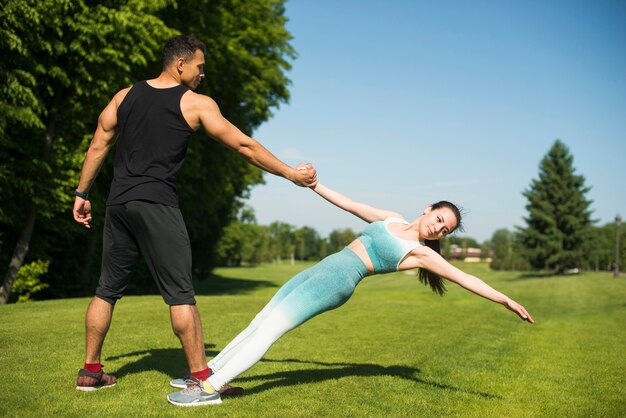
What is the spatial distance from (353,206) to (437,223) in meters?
0.88

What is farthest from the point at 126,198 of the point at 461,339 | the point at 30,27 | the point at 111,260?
the point at 30,27

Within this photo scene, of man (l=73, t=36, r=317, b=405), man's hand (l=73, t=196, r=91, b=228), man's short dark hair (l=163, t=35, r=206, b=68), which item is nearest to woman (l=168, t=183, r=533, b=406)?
man (l=73, t=36, r=317, b=405)

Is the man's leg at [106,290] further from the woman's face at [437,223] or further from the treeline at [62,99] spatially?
the treeline at [62,99]

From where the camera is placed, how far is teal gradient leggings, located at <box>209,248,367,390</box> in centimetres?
450

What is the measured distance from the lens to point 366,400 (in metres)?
4.90

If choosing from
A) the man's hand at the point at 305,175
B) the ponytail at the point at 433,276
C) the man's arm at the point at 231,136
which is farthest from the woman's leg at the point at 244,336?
the ponytail at the point at 433,276

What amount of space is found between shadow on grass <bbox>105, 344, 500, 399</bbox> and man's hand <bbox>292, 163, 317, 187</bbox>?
6.19 ft

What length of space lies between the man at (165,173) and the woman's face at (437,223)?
1.39 meters

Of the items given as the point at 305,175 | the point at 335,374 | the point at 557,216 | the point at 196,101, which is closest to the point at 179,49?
the point at 196,101

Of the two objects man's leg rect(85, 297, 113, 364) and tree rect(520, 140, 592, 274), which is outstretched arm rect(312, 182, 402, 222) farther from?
tree rect(520, 140, 592, 274)

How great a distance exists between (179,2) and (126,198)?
18.1m

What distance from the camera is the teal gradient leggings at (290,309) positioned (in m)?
4.50

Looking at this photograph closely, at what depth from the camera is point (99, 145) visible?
5.00 metres

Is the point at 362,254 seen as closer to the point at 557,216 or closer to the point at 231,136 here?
the point at 231,136
